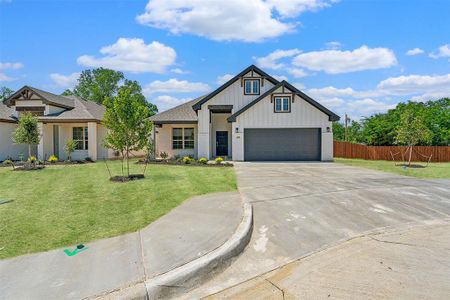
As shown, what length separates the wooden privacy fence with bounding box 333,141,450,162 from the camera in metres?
24.7

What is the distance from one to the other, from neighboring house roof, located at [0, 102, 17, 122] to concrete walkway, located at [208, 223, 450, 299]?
23181 mm

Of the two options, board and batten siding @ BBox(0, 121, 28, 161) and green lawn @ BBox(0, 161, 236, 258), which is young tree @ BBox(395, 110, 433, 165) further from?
board and batten siding @ BBox(0, 121, 28, 161)

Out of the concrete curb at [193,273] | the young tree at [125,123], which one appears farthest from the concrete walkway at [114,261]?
the young tree at [125,123]

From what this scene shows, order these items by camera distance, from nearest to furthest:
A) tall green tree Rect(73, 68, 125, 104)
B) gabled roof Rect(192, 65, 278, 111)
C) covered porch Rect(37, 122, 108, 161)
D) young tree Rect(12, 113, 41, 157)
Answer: young tree Rect(12, 113, 41, 157) → covered porch Rect(37, 122, 108, 161) → gabled roof Rect(192, 65, 278, 111) → tall green tree Rect(73, 68, 125, 104)

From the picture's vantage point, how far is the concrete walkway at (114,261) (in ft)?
11.9

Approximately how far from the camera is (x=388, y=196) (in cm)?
889

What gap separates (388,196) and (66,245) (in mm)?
8850

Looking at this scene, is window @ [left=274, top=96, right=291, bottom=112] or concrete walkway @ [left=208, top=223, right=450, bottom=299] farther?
window @ [left=274, top=96, right=291, bottom=112]

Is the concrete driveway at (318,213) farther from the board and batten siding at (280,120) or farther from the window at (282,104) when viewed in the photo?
the window at (282,104)

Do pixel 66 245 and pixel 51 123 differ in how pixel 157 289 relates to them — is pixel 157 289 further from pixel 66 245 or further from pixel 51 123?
pixel 51 123

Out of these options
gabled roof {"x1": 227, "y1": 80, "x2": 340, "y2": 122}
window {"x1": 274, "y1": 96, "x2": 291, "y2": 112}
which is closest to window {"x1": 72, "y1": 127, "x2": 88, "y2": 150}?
gabled roof {"x1": 227, "y1": 80, "x2": 340, "y2": 122}

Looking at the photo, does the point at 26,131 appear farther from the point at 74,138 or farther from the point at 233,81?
the point at 233,81

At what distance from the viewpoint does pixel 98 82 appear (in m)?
52.2

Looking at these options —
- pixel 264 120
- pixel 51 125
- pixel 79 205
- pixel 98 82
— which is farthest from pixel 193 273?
pixel 98 82
